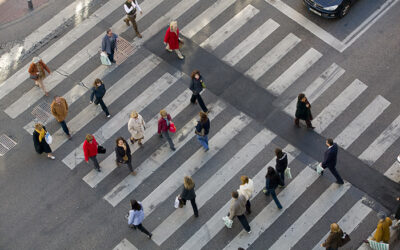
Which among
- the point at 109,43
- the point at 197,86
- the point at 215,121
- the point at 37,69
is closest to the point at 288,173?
the point at 215,121

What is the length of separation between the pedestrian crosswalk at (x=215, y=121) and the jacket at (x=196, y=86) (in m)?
0.95

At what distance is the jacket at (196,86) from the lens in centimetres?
2072

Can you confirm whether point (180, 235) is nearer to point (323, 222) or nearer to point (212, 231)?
point (212, 231)

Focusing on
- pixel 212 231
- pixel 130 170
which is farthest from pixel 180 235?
pixel 130 170

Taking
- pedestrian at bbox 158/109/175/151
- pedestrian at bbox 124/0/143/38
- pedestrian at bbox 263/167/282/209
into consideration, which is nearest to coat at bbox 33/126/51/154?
pedestrian at bbox 158/109/175/151

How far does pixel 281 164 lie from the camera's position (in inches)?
741

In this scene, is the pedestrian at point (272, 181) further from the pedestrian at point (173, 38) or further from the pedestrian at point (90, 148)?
the pedestrian at point (173, 38)

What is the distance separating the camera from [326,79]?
22109mm

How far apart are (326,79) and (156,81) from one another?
5593 mm

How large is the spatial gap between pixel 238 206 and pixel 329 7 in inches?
350

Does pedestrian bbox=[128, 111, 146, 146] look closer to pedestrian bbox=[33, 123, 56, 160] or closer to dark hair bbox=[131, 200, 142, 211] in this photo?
pedestrian bbox=[33, 123, 56, 160]

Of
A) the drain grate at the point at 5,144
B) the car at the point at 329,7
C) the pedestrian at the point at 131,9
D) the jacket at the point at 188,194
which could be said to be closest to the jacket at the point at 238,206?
the jacket at the point at 188,194

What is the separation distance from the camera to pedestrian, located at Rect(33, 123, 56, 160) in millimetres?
19844

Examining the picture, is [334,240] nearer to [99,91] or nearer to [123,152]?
[123,152]
